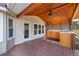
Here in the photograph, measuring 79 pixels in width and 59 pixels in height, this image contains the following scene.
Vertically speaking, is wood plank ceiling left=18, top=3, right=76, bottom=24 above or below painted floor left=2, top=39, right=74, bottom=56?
above

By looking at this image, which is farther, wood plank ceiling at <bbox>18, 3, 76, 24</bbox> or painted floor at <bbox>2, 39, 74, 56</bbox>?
painted floor at <bbox>2, 39, 74, 56</bbox>

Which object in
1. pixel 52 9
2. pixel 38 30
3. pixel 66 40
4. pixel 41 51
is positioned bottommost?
pixel 41 51

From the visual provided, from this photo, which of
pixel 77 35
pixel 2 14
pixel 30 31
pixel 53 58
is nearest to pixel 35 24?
pixel 30 31

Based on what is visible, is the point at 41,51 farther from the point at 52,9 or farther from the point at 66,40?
the point at 52,9

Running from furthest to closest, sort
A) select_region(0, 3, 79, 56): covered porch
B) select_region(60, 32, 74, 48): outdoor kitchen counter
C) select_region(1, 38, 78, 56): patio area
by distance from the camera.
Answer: select_region(60, 32, 74, 48): outdoor kitchen counter
select_region(0, 3, 79, 56): covered porch
select_region(1, 38, 78, 56): patio area

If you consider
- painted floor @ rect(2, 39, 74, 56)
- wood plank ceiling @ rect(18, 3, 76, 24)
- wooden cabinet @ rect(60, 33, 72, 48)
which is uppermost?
wood plank ceiling @ rect(18, 3, 76, 24)

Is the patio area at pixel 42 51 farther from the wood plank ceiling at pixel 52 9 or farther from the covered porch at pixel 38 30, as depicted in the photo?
the wood plank ceiling at pixel 52 9

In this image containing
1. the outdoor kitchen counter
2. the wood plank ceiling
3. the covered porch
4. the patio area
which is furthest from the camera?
the outdoor kitchen counter

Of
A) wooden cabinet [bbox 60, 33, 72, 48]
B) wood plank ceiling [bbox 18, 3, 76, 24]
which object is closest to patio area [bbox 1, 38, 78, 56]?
wooden cabinet [bbox 60, 33, 72, 48]

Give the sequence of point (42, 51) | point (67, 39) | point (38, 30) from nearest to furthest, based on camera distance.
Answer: point (42, 51)
point (67, 39)
point (38, 30)

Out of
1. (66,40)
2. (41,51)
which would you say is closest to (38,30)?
(66,40)

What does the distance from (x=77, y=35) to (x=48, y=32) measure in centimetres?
355

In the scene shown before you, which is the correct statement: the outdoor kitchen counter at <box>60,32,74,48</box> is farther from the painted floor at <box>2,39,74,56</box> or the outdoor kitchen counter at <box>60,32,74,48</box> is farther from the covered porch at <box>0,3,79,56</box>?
the painted floor at <box>2,39,74,56</box>

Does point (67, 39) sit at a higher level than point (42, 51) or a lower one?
higher
